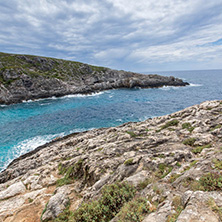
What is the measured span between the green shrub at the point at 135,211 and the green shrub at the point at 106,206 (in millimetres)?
905

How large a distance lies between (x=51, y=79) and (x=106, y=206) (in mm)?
95478

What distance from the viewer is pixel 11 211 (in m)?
10.1

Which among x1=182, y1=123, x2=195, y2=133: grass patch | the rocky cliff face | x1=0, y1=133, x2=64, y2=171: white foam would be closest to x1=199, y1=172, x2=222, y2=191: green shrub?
the rocky cliff face

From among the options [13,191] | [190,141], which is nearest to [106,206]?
[13,191]

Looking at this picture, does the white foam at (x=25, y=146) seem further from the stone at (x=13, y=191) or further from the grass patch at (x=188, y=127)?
the grass patch at (x=188, y=127)

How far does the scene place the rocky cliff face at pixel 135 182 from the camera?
19.6 feet

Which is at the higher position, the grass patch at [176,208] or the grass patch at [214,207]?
the grass patch at [214,207]

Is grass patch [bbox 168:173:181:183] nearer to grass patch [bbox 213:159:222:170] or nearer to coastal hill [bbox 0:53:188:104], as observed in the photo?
grass patch [bbox 213:159:222:170]

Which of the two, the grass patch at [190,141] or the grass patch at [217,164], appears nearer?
the grass patch at [217,164]

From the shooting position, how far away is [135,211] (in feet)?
20.7

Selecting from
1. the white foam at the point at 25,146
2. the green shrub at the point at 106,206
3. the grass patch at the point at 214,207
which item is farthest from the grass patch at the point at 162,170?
the white foam at the point at 25,146

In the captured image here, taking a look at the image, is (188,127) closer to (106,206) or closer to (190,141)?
(190,141)

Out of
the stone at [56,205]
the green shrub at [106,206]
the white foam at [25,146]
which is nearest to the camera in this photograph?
the green shrub at [106,206]

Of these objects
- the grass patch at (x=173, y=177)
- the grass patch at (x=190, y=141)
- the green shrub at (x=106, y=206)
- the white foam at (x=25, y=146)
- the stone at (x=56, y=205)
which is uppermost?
the grass patch at (x=173, y=177)
